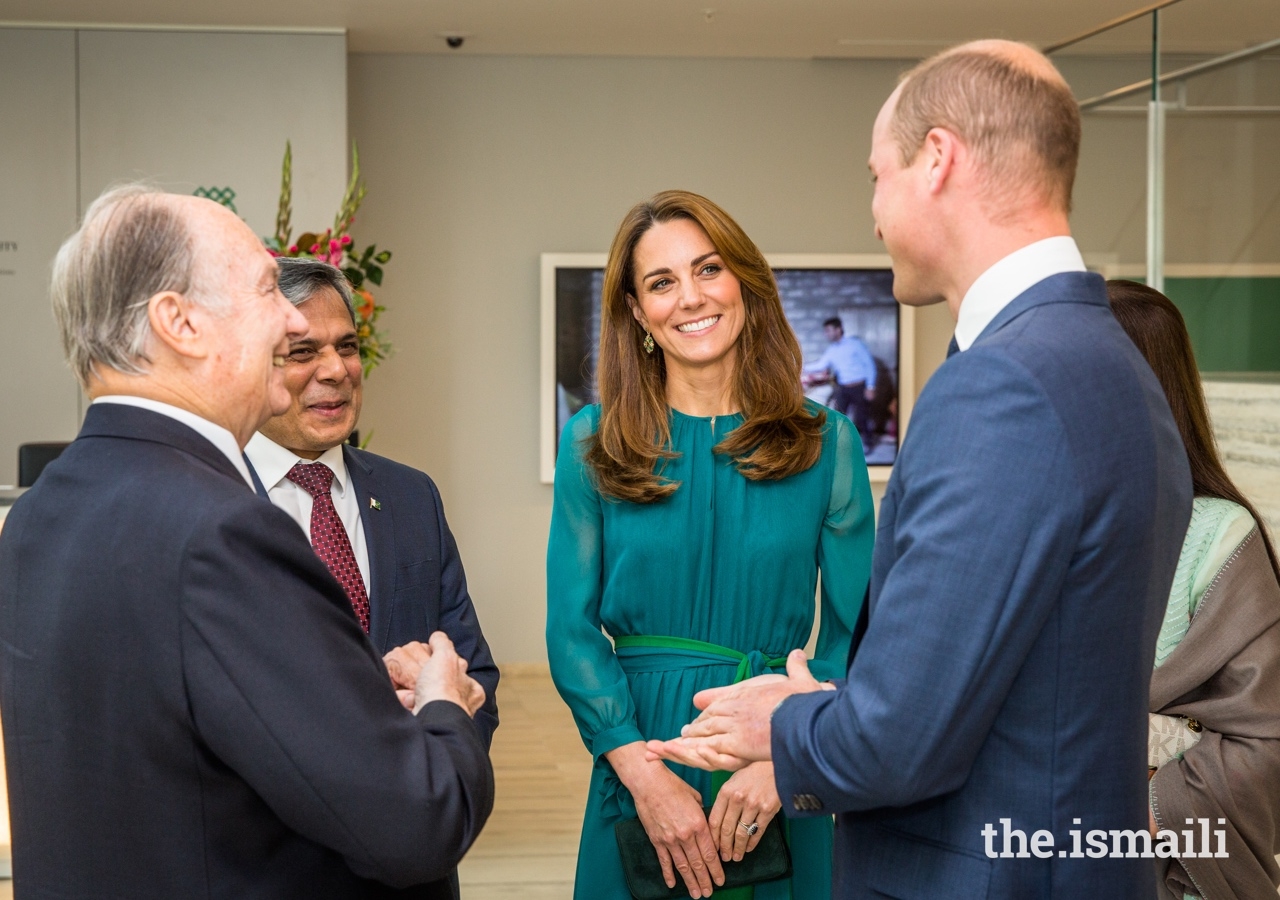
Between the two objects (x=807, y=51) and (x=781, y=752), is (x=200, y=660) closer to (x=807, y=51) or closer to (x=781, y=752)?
(x=781, y=752)

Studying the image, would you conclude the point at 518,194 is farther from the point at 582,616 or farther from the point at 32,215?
the point at 582,616

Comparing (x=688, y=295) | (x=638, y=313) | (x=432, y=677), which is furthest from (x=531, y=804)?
(x=432, y=677)

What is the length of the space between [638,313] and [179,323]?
1.13 m

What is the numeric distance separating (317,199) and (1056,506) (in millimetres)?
5344

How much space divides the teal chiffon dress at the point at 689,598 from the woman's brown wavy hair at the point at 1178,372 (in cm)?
52

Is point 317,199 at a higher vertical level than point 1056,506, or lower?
higher

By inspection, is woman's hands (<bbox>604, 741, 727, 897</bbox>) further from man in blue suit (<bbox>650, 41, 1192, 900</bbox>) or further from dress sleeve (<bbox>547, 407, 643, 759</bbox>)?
man in blue suit (<bbox>650, 41, 1192, 900</bbox>)

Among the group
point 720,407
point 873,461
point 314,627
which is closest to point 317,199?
point 873,461

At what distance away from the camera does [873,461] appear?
7.09 m

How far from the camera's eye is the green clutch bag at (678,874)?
196cm

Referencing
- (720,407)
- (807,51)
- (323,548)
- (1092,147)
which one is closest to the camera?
(323,548)

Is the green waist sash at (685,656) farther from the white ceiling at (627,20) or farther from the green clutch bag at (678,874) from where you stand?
the white ceiling at (627,20)

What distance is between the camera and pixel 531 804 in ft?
16.4

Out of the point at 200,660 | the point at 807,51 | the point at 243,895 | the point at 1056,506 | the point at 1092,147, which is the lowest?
the point at 243,895
